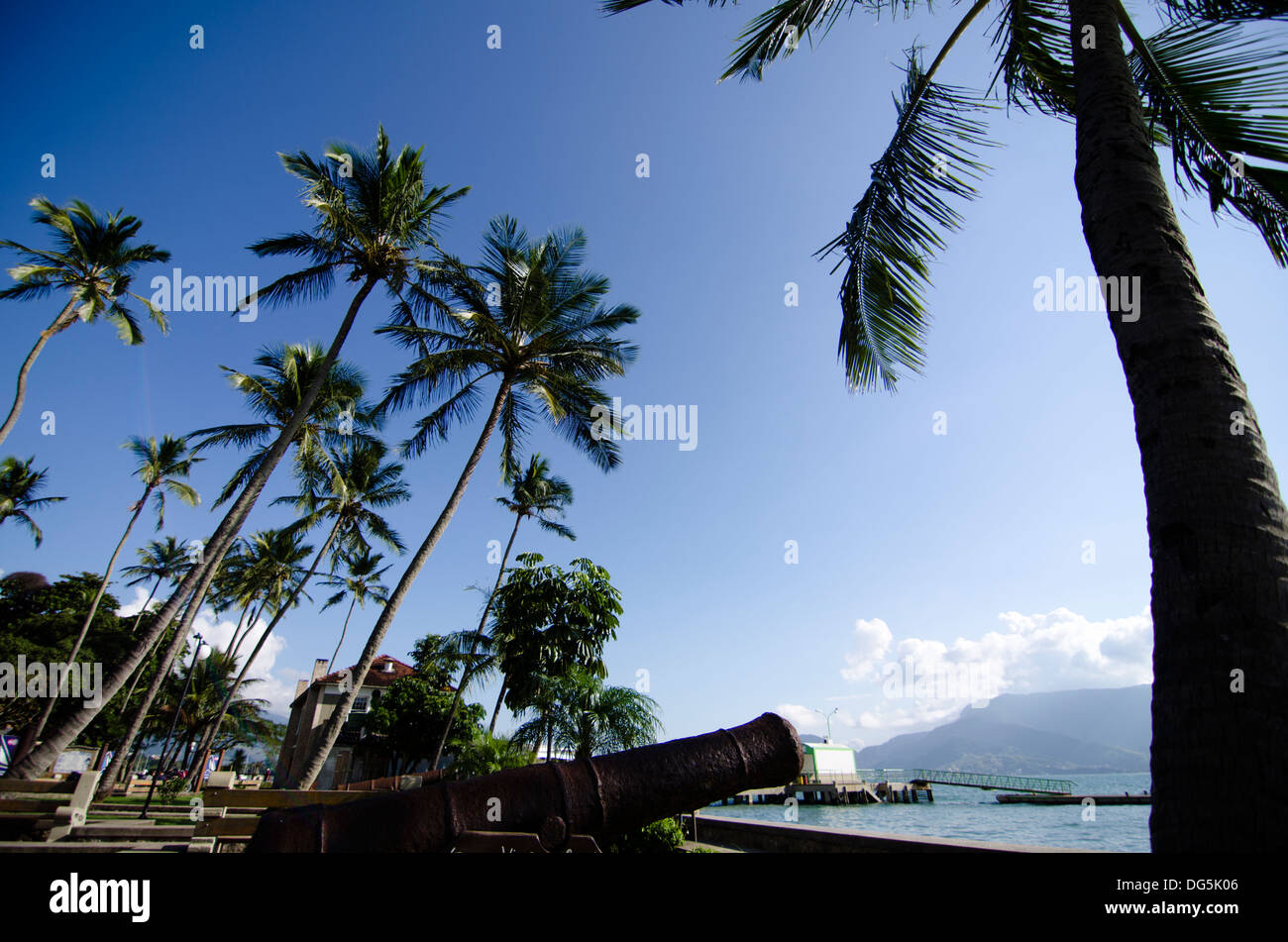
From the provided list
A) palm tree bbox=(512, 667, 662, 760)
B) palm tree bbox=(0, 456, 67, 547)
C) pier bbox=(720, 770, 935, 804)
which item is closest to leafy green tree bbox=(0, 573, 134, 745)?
palm tree bbox=(0, 456, 67, 547)

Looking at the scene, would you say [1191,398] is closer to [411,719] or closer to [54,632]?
[411,719]

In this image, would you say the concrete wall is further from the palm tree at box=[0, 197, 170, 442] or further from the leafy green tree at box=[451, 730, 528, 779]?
the palm tree at box=[0, 197, 170, 442]

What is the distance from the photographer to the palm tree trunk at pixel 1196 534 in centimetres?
161

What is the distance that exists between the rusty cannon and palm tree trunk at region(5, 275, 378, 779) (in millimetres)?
10105

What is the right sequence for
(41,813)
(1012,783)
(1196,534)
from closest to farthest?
1. (1196,534)
2. (41,813)
3. (1012,783)

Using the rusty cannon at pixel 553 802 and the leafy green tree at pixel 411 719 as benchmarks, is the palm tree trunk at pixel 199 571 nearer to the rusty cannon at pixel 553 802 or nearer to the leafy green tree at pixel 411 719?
the rusty cannon at pixel 553 802

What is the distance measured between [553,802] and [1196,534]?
Answer: 133 inches

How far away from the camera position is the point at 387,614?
38.9ft

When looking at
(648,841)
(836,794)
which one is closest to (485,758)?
(648,841)

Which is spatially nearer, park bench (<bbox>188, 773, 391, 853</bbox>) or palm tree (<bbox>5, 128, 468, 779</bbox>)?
park bench (<bbox>188, 773, 391, 853</bbox>)

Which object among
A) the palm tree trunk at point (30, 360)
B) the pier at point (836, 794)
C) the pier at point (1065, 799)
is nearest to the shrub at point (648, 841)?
the palm tree trunk at point (30, 360)

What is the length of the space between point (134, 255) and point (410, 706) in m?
23.5

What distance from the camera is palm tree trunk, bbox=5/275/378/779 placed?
10.5m

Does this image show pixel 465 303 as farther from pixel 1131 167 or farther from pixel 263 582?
pixel 263 582
